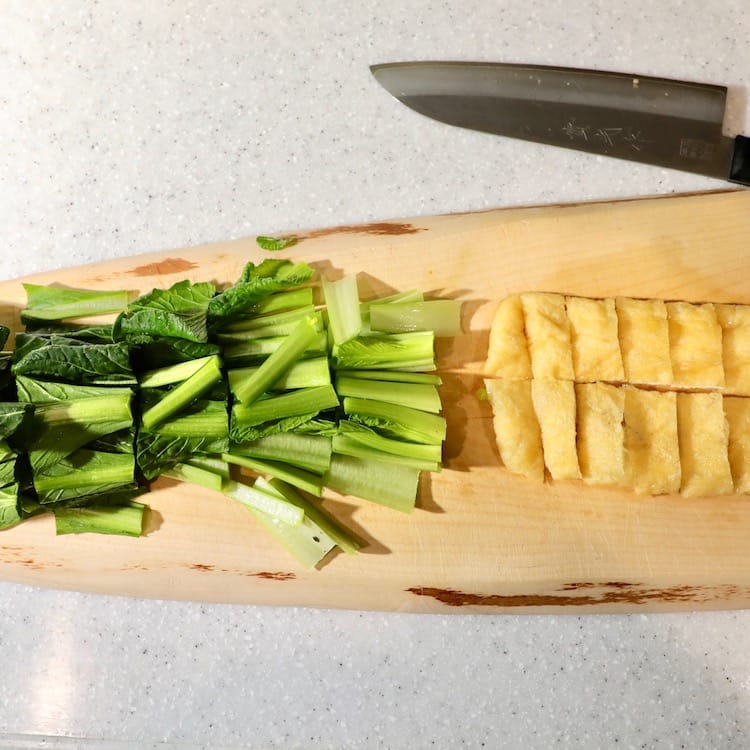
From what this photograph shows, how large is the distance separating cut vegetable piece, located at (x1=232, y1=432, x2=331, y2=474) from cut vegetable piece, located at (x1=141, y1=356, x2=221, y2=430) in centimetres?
22

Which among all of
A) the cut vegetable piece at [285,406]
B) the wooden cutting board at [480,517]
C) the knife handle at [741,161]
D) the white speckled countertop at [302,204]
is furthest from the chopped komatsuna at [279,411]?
the knife handle at [741,161]

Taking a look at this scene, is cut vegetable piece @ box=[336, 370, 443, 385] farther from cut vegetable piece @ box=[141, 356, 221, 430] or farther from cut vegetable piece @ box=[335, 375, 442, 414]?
cut vegetable piece @ box=[141, 356, 221, 430]

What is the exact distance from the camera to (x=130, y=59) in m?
2.97

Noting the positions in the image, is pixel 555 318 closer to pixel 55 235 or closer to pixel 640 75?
pixel 640 75

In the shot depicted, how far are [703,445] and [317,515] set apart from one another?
1.30 meters

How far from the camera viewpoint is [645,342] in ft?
7.68

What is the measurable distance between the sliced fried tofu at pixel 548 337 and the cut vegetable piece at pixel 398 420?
1.26 ft

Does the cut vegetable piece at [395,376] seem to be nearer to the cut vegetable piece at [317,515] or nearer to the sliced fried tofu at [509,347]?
the sliced fried tofu at [509,347]

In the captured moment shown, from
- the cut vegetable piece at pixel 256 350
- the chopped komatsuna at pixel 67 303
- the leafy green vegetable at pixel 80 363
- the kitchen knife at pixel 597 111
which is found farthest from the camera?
the kitchen knife at pixel 597 111

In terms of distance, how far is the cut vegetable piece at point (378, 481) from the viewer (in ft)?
7.80

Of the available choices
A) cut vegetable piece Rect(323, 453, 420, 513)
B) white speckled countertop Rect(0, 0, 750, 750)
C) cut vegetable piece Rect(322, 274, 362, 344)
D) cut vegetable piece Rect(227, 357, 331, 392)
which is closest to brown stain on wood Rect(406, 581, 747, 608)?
white speckled countertop Rect(0, 0, 750, 750)

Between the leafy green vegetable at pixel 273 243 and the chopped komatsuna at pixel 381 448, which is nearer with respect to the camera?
the chopped komatsuna at pixel 381 448

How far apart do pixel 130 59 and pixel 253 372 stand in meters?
1.57

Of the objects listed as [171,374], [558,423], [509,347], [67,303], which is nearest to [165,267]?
[67,303]
